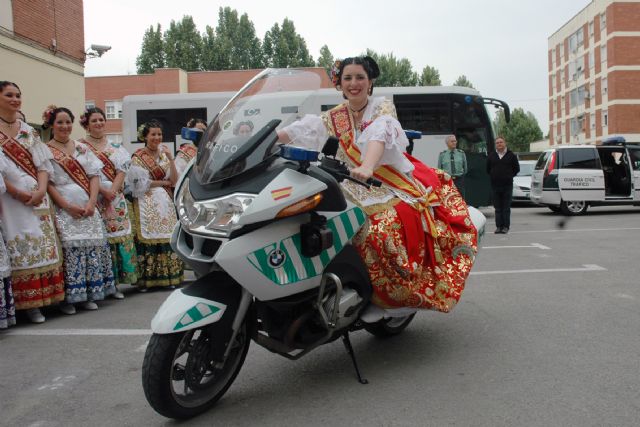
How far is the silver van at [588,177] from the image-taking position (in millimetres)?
14195

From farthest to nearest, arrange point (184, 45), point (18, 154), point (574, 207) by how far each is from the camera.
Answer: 1. point (184, 45)
2. point (574, 207)
3. point (18, 154)

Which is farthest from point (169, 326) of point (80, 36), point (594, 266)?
point (80, 36)

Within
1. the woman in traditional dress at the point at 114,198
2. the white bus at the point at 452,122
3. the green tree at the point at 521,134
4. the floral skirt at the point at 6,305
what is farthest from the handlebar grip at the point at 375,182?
the green tree at the point at 521,134

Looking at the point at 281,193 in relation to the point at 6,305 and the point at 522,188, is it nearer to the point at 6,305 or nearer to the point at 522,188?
the point at 6,305

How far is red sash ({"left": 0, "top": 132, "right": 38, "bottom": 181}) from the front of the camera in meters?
5.04

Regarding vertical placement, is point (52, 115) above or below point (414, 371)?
above

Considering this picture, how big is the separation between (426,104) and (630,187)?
207 inches

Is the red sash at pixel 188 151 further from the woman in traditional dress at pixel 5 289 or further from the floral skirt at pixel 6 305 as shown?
the floral skirt at pixel 6 305

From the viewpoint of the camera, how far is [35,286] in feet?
17.0

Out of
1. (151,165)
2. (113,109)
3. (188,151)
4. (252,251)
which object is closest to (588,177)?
(188,151)

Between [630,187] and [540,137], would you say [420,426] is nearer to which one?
[630,187]

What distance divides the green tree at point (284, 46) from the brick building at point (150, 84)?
56.9ft

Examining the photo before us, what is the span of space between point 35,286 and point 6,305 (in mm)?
286

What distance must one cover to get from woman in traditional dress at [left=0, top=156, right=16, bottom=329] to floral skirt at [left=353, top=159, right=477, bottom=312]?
3.13 metres
